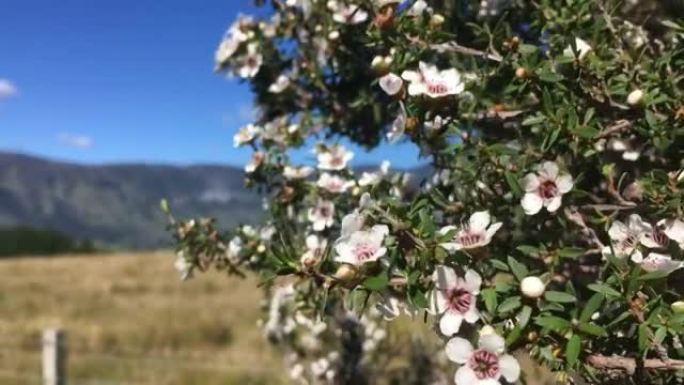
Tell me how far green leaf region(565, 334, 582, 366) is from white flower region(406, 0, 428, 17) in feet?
3.32

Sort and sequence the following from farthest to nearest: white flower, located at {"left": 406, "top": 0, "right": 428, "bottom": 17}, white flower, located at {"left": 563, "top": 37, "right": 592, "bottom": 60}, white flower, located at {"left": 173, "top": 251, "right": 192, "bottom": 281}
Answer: white flower, located at {"left": 173, "top": 251, "right": 192, "bottom": 281}
white flower, located at {"left": 406, "top": 0, "right": 428, "bottom": 17}
white flower, located at {"left": 563, "top": 37, "right": 592, "bottom": 60}

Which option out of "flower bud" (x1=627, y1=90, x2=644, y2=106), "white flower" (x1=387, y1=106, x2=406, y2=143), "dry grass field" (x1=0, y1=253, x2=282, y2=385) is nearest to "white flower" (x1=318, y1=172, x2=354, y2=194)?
"white flower" (x1=387, y1=106, x2=406, y2=143)

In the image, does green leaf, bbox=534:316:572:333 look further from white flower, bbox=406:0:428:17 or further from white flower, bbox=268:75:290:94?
white flower, bbox=268:75:290:94

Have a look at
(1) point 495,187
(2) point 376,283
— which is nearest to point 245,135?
(1) point 495,187

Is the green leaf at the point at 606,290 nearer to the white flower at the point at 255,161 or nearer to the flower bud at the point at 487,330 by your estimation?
the flower bud at the point at 487,330

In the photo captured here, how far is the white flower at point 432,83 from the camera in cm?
208

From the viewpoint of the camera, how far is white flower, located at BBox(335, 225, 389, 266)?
1.70 meters

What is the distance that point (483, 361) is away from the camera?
5.45 feet

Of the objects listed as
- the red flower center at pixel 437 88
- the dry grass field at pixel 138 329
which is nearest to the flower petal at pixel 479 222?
the red flower center at pixel 437 88

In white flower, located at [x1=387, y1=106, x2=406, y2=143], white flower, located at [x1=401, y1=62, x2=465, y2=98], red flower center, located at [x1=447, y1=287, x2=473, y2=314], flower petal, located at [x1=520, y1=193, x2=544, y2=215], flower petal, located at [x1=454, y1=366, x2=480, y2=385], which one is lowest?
flower petal, located at [x1=454, y1=366, x2=480, y2=385]

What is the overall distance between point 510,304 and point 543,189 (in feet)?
1.46

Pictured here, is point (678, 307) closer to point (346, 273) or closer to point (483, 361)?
point (483, 361)

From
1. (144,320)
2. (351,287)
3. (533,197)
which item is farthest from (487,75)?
(144,320)

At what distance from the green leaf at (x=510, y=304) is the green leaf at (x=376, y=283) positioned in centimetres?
20
